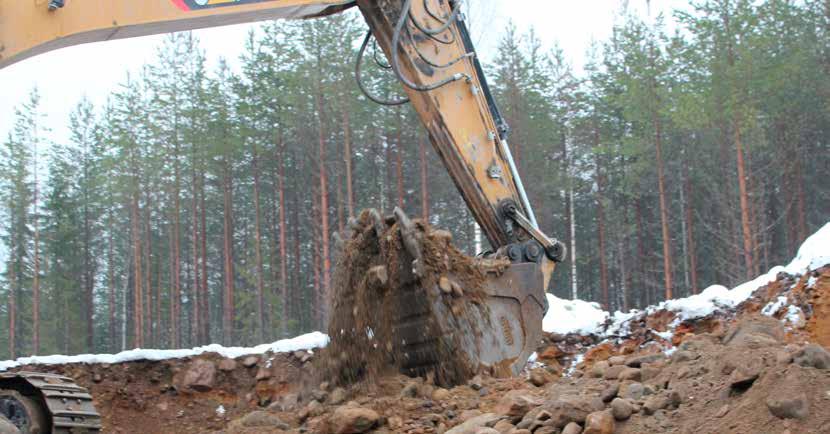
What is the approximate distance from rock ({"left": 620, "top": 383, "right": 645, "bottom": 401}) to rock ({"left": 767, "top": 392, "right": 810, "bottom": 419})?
868 mm

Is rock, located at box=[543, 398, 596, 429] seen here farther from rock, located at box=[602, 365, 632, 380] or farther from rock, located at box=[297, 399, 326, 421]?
rock, located at box=[297, 399, 326, 421]

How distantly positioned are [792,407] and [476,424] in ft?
5.46

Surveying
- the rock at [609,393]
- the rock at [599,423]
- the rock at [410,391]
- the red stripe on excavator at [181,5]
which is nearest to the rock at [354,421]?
the rock at [410,391]

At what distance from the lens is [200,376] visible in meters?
9.30

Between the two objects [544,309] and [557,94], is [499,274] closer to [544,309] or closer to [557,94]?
Result: [544,309]

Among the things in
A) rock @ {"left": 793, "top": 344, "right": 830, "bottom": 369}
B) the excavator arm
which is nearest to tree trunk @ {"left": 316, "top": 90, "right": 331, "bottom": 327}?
the excavator arm

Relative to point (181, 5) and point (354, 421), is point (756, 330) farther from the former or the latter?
point (181, 5)

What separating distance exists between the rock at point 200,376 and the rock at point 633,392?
594 cm

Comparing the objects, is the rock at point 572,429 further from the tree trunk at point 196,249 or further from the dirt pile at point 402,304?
the tree trunk at point 196,249

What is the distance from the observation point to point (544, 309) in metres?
6.34

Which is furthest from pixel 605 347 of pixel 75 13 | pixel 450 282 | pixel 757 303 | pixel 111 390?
pixel 75 13

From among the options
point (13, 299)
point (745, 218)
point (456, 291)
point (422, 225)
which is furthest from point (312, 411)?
point (13, 299)

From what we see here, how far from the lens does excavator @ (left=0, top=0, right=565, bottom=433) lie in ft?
16.3

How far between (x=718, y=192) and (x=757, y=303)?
15.6 metres
